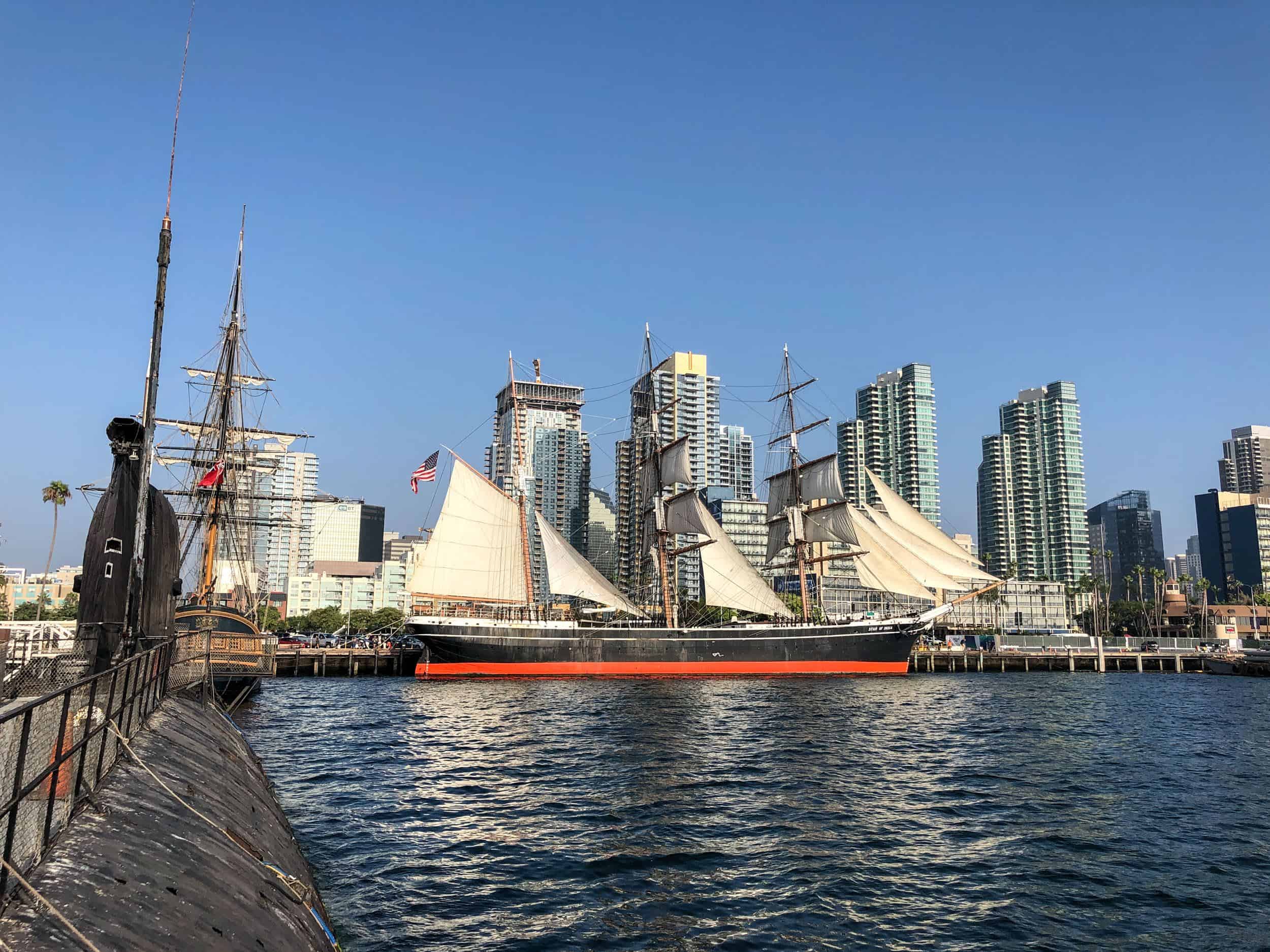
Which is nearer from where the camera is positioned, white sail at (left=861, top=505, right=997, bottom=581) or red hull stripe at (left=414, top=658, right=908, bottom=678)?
red hull stripe at (left=414, top=658, right=908, bottom=678)

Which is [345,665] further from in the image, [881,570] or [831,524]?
[881,570]

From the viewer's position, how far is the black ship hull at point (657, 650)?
242ft

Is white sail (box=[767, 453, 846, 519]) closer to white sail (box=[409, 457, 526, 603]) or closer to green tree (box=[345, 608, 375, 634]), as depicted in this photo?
white sail (box=[409, 457, 526, 603])

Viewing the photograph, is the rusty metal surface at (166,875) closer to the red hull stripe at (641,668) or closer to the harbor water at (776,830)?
the harbor water at (776,830)

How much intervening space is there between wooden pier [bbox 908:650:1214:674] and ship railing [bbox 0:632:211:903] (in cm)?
9379

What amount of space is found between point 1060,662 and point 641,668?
5403 centimetres

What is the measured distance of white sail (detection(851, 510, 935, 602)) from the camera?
84.6 metres

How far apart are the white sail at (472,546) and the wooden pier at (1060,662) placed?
4813 centimetres

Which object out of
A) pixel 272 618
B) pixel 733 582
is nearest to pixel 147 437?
pixel 733 582

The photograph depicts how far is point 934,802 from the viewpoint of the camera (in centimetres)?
2488

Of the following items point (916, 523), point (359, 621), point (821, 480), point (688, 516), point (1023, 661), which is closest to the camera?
point (688, 516)

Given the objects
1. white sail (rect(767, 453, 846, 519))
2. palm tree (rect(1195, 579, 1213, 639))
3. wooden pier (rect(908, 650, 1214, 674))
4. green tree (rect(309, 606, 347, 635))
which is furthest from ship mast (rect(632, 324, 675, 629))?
palm tree (rect(1195, 579, 1213, 639))

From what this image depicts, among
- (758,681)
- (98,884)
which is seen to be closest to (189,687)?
(98,884)

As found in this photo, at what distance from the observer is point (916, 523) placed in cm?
9019
